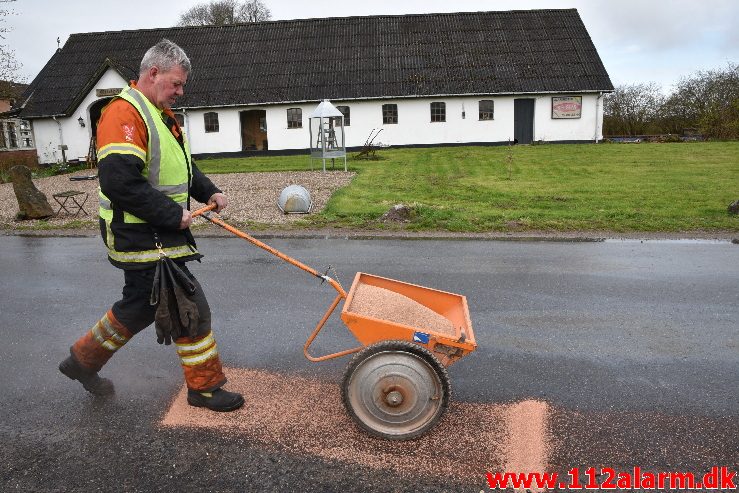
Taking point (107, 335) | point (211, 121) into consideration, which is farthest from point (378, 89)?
point (107, 335)

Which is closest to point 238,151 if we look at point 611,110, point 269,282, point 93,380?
point 611,110

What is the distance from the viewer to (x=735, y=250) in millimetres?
8469

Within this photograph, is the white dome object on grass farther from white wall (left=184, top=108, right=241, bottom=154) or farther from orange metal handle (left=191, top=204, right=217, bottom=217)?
white wall (left=184, top=108, right=241, bottom=154)

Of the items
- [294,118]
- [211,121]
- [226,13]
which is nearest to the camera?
A: [294,118]

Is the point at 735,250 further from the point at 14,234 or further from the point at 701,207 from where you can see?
the point at 14,234

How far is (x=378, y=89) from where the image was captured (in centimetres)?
2784

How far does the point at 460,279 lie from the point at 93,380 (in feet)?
14.2

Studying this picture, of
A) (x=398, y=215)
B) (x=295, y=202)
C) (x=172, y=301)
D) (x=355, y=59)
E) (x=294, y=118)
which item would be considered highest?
(x=355, y=59)

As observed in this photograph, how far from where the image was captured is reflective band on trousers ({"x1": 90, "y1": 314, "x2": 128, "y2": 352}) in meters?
3.90

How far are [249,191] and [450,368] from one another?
12046mm

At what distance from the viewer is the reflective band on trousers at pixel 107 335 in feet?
12.8

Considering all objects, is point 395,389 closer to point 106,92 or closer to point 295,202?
point 295,202

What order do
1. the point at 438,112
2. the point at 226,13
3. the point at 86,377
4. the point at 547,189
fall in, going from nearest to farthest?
the point at 86,377 < the point at 547,189 < the point at 438,112 < the point at 226,13

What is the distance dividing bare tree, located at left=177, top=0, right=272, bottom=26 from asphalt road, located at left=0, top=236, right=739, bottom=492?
5025 cm
